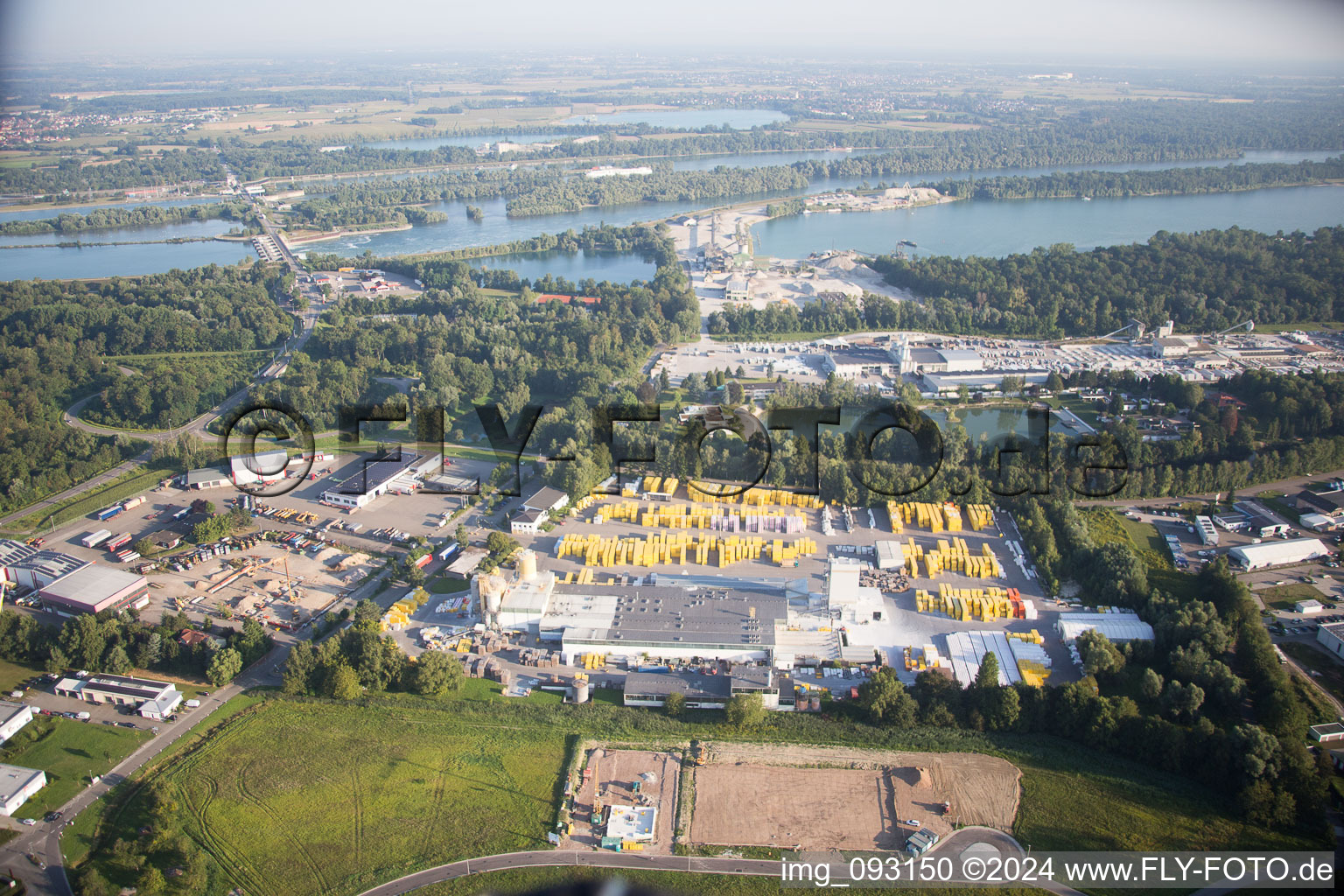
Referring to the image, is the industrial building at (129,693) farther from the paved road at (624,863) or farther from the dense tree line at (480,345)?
the dense tree line at (480,345)

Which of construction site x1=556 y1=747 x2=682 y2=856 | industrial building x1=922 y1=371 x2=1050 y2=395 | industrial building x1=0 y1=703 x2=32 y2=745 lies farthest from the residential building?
industrial building x1=0 y1=703 x2=32 y2=745

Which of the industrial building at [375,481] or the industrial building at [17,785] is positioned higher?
the industrial building at [375,481]

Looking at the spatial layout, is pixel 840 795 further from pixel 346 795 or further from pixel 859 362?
pixel 859 362

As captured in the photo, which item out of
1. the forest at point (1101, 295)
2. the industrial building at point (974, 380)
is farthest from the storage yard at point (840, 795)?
the forest at point (1101, 295)

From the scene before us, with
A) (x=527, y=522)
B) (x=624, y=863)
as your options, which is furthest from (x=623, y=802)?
(x=527, y=522)

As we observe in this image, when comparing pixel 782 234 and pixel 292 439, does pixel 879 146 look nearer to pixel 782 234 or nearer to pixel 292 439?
pixel 782 234

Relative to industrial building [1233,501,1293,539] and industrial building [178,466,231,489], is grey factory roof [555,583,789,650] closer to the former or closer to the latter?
industrial building [178,466,231,489]
